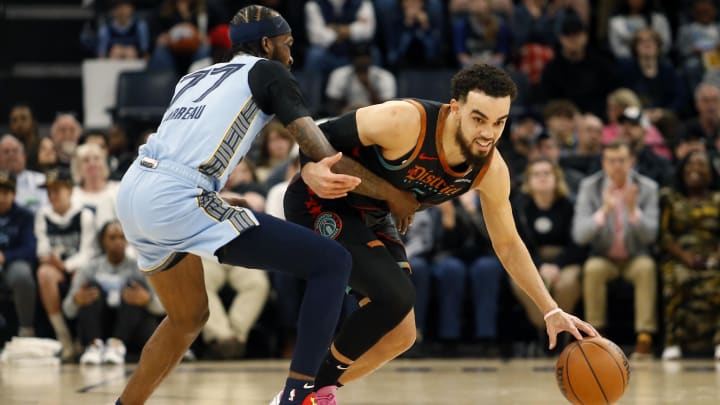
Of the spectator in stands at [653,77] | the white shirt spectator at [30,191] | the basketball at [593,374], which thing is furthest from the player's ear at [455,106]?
the spectator in stands at [653,77]

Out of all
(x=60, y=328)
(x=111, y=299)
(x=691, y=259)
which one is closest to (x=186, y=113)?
(x=111, y=299)

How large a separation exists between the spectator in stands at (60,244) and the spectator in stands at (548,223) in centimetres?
343

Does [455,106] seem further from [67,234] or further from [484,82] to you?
[67,234]

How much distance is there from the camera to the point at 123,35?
1225 cm

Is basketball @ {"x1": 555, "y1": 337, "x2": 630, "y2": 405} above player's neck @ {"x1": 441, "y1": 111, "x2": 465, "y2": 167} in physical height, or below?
below

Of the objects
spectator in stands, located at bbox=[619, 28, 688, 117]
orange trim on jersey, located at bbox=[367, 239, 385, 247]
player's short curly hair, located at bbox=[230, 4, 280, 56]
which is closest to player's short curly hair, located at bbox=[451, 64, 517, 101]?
orange trim on jersey, located at bbox=[367, 239, 385, 247]

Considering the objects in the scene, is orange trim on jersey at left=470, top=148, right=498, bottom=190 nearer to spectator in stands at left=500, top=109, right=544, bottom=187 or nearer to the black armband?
the black armband

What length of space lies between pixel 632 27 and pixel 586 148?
246 centimetres

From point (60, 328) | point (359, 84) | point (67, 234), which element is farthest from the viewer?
point (359, 84)

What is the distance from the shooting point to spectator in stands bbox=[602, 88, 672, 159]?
10.6 metres

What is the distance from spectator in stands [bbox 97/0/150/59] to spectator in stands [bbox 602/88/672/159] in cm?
477

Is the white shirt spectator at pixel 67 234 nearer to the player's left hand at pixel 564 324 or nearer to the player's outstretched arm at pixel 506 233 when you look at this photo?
the player's outstretched arm at pixel 506 233

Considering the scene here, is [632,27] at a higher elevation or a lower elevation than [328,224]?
higher

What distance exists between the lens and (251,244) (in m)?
4.27
